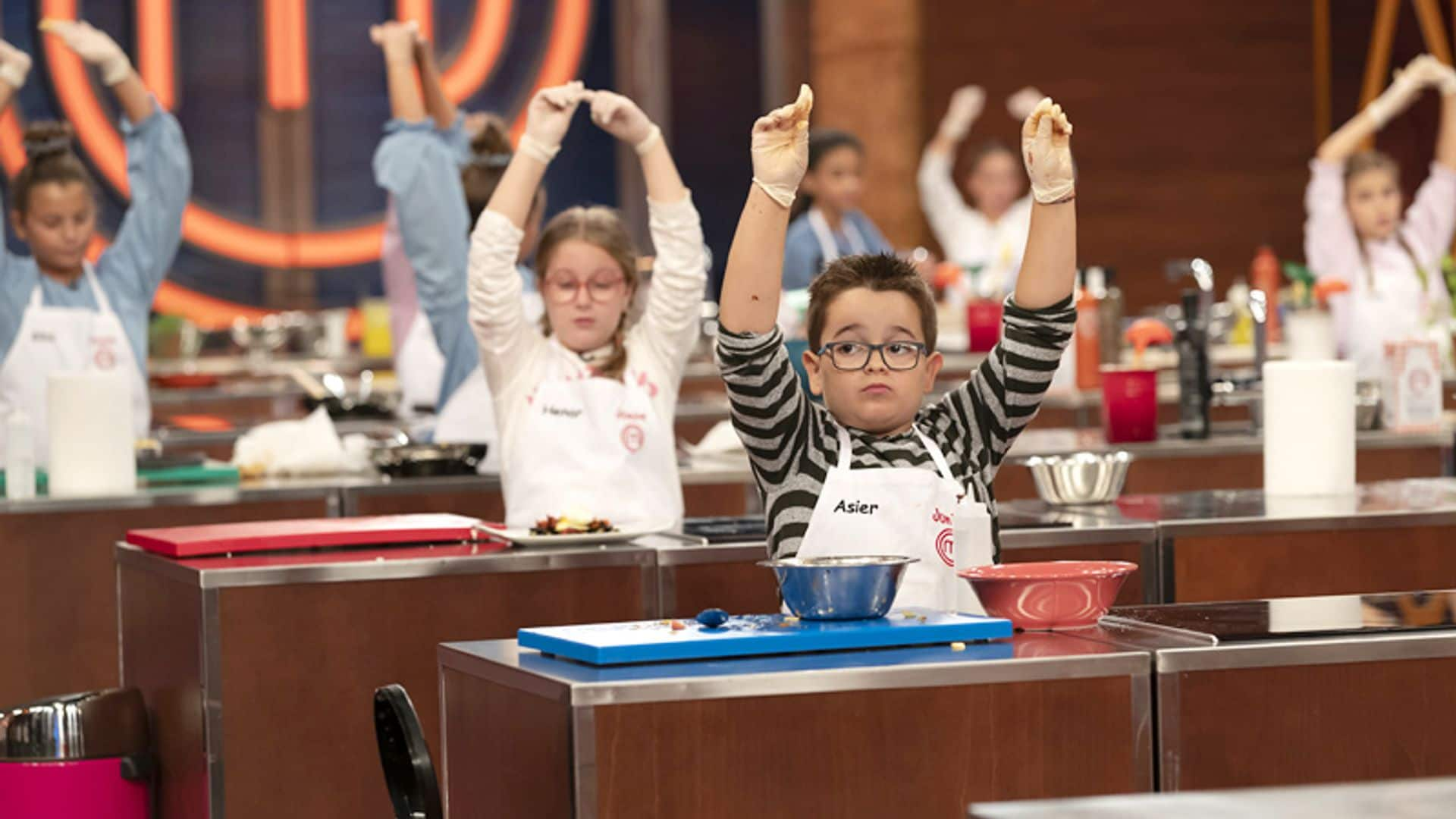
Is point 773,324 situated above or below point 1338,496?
above

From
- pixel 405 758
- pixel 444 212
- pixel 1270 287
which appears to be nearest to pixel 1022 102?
pixel 1270 287

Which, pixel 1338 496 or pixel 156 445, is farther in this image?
pixel 156 445

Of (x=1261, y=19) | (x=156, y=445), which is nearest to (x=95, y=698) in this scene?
(x=156, y=445)

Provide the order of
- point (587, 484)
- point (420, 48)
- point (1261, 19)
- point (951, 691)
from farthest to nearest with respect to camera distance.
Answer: point (1261, 19) → point (420, 48) → point (587, 484) → point (951, 691)

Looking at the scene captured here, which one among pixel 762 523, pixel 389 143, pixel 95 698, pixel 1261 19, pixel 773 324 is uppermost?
pixel 1261 19

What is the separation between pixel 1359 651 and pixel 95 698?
191 centimetres

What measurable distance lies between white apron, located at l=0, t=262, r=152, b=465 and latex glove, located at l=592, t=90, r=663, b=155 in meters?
1.96

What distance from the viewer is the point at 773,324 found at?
2721mm

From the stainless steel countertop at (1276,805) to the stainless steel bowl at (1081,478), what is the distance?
2.16 metres

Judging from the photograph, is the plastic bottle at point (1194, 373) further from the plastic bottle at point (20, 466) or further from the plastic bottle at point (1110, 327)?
the plastic bottle at point (20, 466)

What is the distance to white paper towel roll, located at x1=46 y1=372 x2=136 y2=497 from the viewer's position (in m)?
4.11

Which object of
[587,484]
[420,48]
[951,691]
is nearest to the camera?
[951,691]

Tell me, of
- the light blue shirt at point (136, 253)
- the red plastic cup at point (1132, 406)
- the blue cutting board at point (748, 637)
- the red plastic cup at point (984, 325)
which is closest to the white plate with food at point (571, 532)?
the blue cutting board at point (748, 637)

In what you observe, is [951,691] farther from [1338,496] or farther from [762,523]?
[1338,496]
